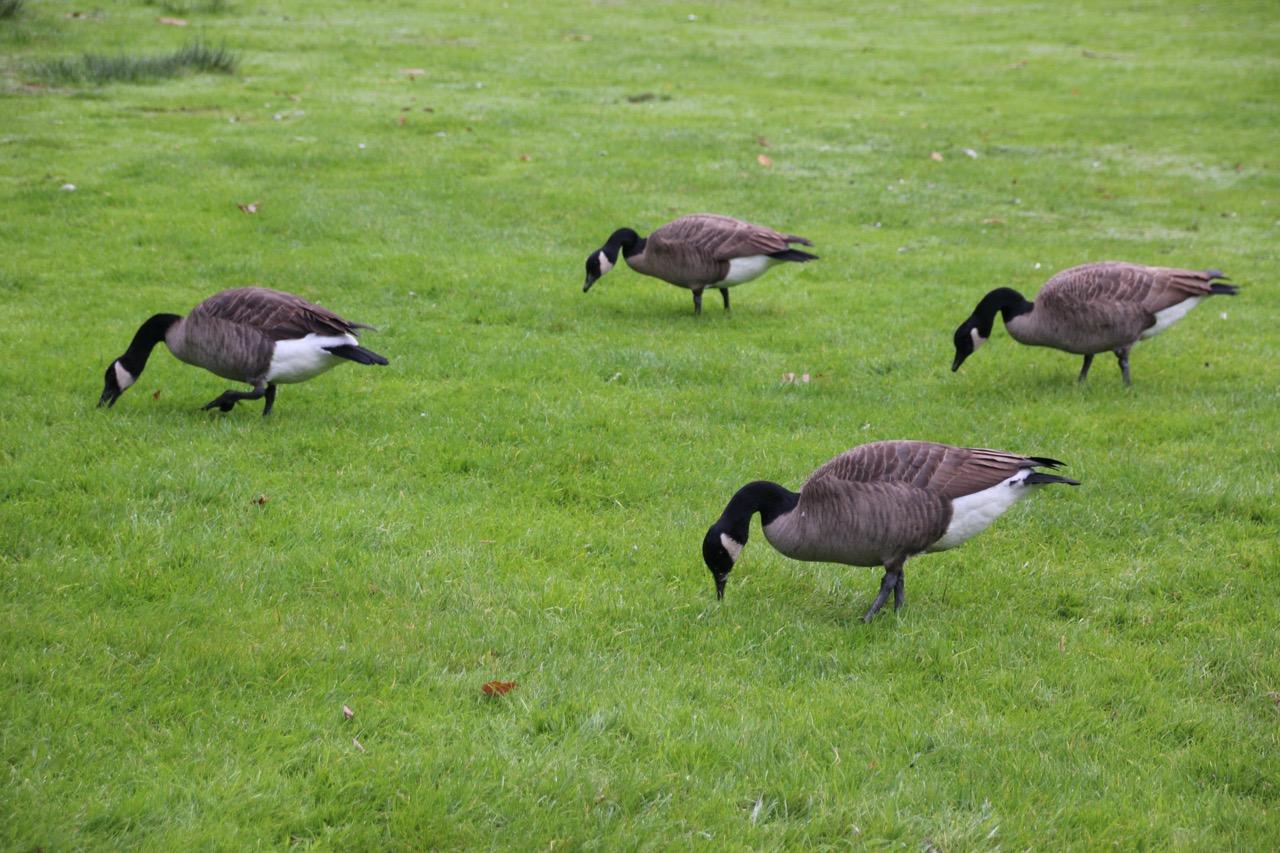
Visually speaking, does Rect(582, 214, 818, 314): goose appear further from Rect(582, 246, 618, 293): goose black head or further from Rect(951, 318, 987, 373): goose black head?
Rect(951, 318, 987, 373): goose black head

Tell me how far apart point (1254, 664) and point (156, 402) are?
27.5 feet

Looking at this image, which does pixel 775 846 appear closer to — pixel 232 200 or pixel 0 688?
pixel 0 688

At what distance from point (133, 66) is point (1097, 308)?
20369 millimetres

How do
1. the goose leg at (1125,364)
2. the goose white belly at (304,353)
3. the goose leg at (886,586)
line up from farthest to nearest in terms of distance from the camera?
the goose leg at (1125,364) → the goose white belly at (304,353) → the goose leg at (886,586)

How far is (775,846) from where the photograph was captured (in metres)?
4.68

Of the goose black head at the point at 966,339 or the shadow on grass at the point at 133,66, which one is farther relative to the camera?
the shadow on grass at the point at 133,66

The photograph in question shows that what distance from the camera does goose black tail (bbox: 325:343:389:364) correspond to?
8.84 metres

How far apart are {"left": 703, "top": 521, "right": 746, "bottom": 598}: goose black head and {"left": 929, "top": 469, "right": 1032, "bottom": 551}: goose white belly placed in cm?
112

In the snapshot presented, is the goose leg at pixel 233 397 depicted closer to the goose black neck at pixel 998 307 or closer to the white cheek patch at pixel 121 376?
the white cheek patch at pixel 121 376

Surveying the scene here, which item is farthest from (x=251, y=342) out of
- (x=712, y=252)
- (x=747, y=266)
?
(x=747, y=266)

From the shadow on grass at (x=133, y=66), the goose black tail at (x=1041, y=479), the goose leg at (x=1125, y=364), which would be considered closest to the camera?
the goose black tail at (x=1041, y=479)

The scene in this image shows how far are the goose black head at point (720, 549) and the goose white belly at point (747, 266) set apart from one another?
21.4 ft

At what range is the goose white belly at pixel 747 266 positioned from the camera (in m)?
12.6

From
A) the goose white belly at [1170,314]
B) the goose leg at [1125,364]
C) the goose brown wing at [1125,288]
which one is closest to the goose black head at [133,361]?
the goose brown wing at [1125,288]
